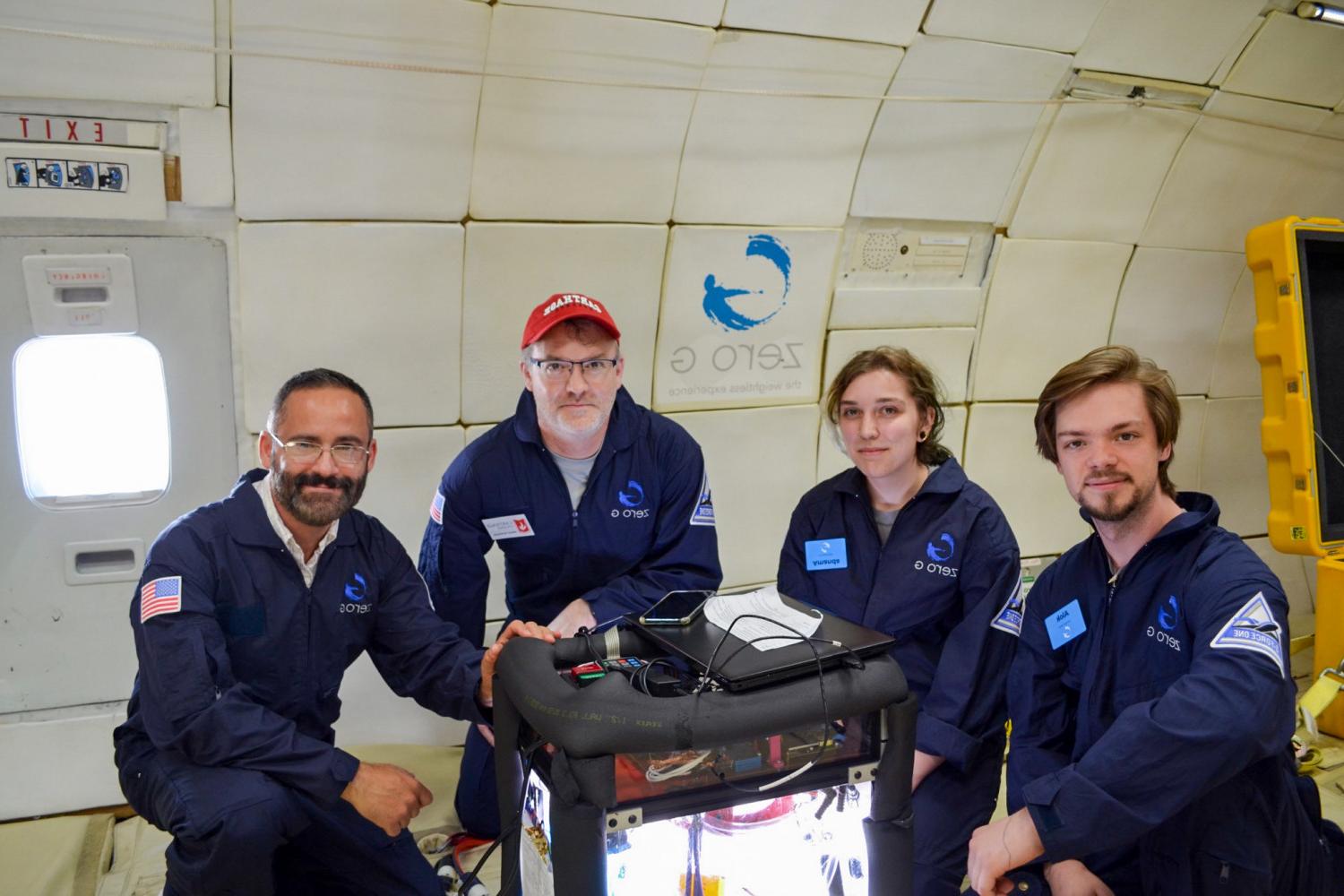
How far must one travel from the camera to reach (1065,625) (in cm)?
231

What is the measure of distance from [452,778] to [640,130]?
2.25m

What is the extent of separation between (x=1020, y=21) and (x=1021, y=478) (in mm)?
1944

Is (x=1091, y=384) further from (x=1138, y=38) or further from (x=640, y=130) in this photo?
(x=1138, y=38)

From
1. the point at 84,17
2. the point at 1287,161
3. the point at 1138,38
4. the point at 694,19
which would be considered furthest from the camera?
the point at 1287,161

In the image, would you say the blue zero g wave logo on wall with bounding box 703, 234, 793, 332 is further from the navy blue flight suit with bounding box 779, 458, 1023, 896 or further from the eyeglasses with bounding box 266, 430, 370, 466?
the eyeglasses with bounding box 266, 430, 370, 466

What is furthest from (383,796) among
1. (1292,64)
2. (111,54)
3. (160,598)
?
(1292,64)

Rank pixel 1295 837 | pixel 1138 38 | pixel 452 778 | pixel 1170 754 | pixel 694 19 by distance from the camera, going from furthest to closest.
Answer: pixel 1138 38 → pixel 452 778 → pixel 694 19 → pixel 1295 837 → pixel 1170 754

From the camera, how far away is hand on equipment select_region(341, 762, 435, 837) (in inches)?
90.2

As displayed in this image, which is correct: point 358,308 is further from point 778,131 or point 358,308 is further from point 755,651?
point 755,651

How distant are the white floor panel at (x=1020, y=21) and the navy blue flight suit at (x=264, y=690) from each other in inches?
97.9

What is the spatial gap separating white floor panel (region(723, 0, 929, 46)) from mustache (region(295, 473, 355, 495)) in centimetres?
185

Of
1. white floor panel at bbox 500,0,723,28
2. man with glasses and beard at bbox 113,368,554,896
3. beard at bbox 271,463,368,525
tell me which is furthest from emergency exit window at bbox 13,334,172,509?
white floor panel at bbox 500,0,723,28

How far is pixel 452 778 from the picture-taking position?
3.51m

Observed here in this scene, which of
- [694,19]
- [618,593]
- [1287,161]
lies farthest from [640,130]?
[1287,161]
